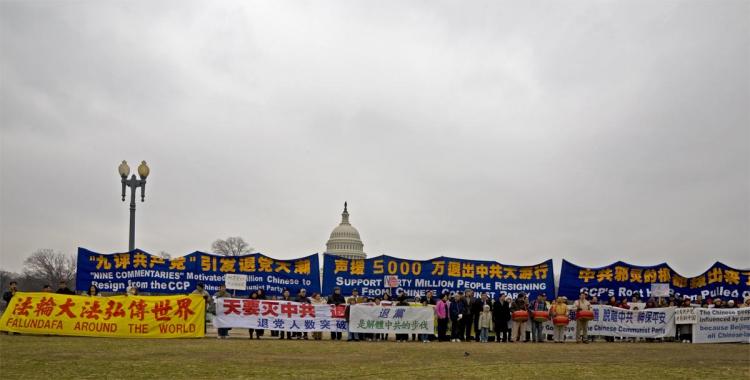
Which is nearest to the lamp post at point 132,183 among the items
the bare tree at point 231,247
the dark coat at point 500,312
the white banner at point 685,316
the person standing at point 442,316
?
the person standing at point 442,316

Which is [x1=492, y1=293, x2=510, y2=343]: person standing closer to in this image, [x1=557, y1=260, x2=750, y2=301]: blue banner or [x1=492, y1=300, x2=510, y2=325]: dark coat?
[x1=492, y1=300, x2=510, y2=325]: dark coat

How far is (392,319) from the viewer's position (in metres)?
24.2

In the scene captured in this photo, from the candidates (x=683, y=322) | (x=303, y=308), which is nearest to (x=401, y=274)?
(x=303, y=308)

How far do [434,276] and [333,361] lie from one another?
1268cm

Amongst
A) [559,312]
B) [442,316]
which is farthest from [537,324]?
[442,316]

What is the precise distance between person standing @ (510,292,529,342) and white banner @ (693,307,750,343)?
236 inches

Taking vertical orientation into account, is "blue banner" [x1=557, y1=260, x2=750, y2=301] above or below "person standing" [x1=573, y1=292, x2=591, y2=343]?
above

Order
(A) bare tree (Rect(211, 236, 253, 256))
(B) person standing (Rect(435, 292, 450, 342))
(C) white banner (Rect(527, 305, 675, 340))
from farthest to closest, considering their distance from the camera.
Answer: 1. (A) bare tree (Rect(211, 236, 253, 256))
2. (C) white banner (Rect(527, 305, 675, 340))
3. (B) person standing (Rect(435, 292, 450, 342))

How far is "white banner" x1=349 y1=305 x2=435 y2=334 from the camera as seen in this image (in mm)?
23969

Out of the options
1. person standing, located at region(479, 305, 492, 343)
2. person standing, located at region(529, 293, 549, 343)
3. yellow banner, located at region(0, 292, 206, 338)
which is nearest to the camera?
yellow banner, located at region(0, 292, 206, 338)

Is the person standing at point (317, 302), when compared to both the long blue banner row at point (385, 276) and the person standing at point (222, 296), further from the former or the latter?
the person standing at point (222, 296)

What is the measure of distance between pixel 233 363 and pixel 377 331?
403 inches

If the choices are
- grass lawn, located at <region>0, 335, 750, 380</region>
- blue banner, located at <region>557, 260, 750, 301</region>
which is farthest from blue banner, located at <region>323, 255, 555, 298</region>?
grass lawn, located at <region>0, 335, 750, 380</region>

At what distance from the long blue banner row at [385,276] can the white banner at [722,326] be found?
3041 mm
